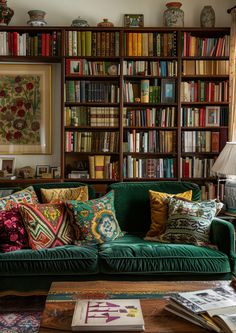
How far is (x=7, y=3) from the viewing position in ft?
16.0

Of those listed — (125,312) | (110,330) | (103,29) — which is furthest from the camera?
(103,29)

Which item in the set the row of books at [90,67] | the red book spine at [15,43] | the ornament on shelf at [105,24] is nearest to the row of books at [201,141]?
the row of books at [90,67]

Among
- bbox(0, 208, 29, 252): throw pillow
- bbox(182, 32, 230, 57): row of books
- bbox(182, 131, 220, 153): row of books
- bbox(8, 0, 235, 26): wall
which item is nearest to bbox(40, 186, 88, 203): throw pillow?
bbox(0, 208, 29, 252): throw pillow

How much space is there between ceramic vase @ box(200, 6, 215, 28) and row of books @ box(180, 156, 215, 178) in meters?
1.47

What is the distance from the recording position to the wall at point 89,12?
4.90 meters

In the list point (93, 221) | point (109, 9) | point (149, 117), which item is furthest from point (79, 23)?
point (93, 221)

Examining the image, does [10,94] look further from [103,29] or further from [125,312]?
[125,312]

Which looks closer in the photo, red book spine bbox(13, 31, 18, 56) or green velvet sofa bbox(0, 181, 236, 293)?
green velvet sofa bbox(0, 181, 236, 293)

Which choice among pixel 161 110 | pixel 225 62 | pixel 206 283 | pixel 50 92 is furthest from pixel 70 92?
pixel 206 283

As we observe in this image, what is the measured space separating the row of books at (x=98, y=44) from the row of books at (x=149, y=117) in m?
0.65

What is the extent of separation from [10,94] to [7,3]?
1012 mm

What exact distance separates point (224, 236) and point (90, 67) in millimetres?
2457

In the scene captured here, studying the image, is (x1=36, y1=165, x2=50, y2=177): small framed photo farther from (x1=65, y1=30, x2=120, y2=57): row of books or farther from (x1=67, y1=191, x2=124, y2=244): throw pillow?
(x1=67, y1=191, x2=124, y2=244): throw pillow

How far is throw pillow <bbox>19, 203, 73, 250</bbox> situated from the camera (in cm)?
318
